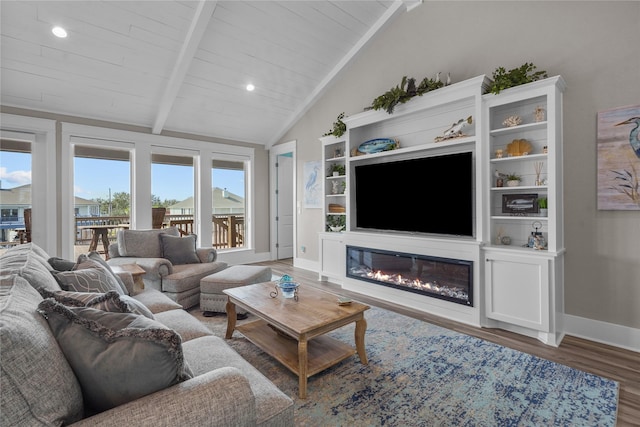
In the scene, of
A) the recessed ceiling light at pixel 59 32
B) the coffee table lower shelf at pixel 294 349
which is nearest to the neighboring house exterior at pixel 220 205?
the recessed ceiling light at pixel 59 32

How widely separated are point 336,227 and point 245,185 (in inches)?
98.0

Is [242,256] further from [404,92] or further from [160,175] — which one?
[404,92]

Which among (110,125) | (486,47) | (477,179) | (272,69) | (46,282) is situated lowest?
(46,282)

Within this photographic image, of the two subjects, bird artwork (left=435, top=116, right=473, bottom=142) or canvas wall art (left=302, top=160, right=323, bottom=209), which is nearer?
bird artwork (left=435, top=116, right=473, bottom=142)

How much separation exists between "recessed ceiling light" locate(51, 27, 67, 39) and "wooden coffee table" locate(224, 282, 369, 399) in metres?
3.21

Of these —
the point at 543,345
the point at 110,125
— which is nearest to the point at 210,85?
the point at 110,125

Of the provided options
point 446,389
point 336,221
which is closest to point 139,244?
point 336,221

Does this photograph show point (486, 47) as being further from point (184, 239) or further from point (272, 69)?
point (184, 239)

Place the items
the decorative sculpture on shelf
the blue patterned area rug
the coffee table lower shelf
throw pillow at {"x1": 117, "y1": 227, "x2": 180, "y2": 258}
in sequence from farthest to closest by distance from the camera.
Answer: throw pillow at {"x1": 117, "y1": 227, "x2": 180, "y2": 258} < the decorative sculpture on shelf < the coffee table lower shelf < the blue patterned area rug

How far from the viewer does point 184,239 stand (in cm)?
402

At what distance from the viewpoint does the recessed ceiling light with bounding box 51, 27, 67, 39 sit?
314 cm

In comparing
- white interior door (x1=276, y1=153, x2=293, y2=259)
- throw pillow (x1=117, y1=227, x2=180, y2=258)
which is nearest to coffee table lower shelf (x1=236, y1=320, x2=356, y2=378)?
throw pillow (x1=117, y1=227, x2=180, y2=258)

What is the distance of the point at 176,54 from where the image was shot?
378 cm

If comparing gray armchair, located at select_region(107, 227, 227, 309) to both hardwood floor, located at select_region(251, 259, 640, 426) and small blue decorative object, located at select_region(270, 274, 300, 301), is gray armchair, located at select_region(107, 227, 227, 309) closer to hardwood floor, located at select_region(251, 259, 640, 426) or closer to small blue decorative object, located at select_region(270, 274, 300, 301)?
small blue decorative object, located at select_region(270, 274, 300, 301)
